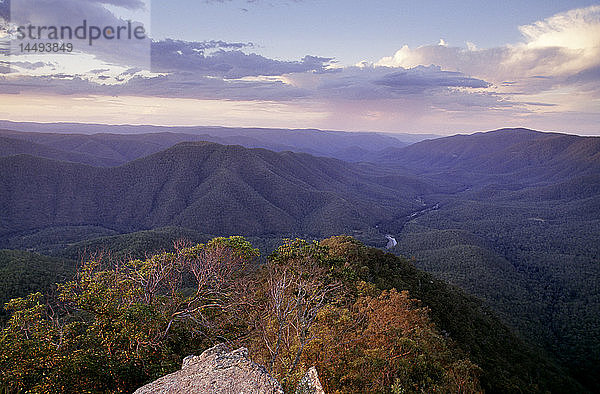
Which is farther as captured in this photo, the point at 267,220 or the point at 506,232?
the point at 267,220

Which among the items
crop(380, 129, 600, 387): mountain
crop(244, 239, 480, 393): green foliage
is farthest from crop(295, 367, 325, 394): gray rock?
crop(380, 129, 600, 387): mountain

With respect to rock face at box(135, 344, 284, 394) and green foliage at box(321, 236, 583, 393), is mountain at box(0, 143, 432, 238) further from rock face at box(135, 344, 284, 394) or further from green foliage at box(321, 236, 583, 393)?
rock face at box(135, 344, 284, 394)

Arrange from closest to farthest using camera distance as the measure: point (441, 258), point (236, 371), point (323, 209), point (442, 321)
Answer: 1. point (236, 371)
2. point (442, 321)
3. point (441, 258)
4. point (323, 209)

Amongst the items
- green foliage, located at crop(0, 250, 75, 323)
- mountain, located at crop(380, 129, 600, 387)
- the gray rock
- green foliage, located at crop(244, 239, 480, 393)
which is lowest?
mountain, located at crop(380, 129, 600, 387)

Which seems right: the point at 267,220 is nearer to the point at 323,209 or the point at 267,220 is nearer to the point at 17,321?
the point at 323,209

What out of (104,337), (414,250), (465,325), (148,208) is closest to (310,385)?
(104,337)

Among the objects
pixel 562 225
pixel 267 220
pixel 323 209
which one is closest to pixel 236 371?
pixel 267 220

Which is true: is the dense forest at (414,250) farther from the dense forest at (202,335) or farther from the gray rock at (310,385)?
the gray rock at (310,385)
